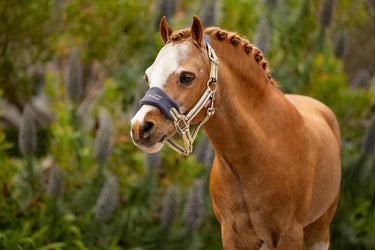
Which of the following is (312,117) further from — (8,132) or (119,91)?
(8,132)

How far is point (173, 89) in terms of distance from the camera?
0.89 metres

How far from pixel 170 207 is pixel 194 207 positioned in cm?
19

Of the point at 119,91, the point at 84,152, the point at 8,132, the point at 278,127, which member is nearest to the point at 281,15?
the point at 119,91

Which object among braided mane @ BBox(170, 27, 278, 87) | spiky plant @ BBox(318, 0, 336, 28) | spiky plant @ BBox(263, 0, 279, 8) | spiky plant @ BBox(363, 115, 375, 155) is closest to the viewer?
braided mane @ BBox(170, 27, 278, 87)

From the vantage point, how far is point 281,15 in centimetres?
328

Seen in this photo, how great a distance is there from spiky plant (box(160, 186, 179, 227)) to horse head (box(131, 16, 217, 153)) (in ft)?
5.01

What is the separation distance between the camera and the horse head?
2.81ft

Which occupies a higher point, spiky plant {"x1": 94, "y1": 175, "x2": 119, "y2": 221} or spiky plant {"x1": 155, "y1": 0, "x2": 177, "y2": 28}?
spiky plant {"x1": 155, "y1": 0, "x2": 177, "y2": 28}

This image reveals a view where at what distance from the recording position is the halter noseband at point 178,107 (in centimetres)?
86

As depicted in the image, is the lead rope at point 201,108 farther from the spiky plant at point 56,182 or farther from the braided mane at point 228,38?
the spiky plant at point 56,182

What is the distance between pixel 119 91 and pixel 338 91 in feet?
6.40

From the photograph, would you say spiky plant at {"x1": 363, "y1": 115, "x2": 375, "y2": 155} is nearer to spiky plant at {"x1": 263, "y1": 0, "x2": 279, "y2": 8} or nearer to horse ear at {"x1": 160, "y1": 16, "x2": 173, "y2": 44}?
spiky plant at {"x1": 263, "y1": 0, "x2": 279, "y2": 8}

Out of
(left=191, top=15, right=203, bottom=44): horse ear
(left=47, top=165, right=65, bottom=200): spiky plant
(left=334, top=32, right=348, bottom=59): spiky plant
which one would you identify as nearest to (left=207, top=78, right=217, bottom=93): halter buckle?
(left=191, top=15, right=203, bottom=44): horse ear

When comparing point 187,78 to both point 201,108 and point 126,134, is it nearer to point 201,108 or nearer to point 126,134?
point 201,108
